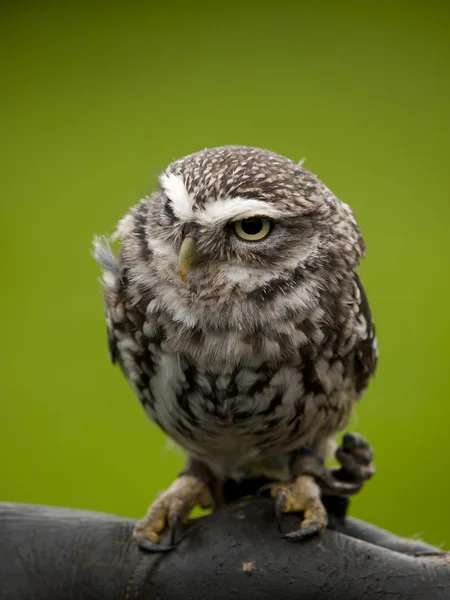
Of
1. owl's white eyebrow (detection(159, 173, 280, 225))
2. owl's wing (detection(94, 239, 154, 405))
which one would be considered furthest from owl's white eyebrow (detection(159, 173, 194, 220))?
owl's wing (detection(94, 239, 154, 405))

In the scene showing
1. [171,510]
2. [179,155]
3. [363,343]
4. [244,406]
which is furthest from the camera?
[179,155]

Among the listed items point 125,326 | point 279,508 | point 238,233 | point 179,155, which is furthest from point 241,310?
point 179,155

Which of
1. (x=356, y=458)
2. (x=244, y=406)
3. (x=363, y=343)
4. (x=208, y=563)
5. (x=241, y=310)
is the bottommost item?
(x=208, y=563)

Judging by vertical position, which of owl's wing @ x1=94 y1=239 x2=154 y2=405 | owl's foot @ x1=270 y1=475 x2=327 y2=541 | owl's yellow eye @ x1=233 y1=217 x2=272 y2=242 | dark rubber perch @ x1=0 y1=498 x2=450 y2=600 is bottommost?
dark rubber perch @ x1=0 y1=498 x2=450 y2=600

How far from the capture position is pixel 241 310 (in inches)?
83.8

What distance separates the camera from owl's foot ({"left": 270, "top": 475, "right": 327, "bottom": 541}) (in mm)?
2289

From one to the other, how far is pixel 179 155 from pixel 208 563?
3.37m

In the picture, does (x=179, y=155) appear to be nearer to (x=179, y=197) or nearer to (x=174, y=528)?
(x=174, y=528)

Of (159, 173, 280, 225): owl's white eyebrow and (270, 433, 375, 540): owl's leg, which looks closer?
(159, 173, 280, 225): owl's white eyebrow

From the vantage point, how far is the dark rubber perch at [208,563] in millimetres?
2145

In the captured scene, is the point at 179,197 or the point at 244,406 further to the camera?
the point at 244,406

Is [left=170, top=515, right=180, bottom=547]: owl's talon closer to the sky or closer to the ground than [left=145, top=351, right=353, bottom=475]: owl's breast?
closer to the ground

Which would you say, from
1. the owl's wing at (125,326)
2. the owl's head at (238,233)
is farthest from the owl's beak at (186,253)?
the owl's wing at (125,326)

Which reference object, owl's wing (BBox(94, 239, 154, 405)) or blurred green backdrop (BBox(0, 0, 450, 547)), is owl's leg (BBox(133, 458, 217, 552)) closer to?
owl's wing (BBox(94, 239, 154, 405))
